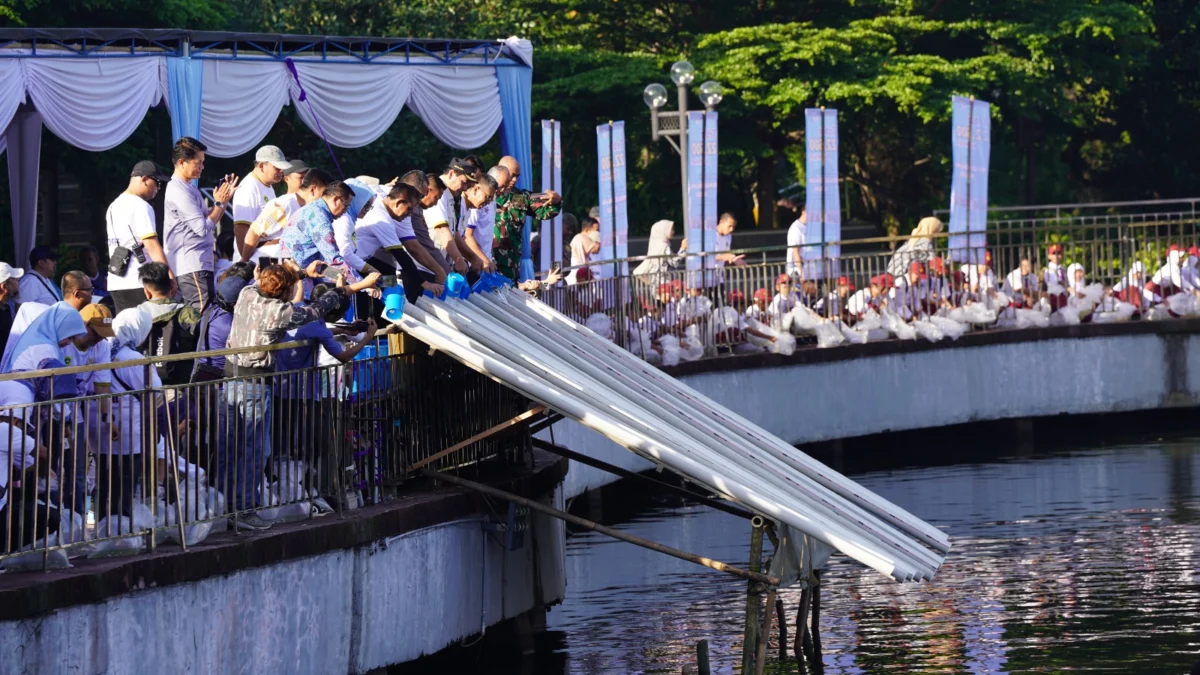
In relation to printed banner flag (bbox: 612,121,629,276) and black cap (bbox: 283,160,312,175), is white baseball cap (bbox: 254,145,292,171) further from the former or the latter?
printed banner flag (bbox: 612,121,629,276)

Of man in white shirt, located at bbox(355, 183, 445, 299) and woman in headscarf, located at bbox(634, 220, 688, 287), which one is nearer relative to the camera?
man in white shirt, located at bbox(355, 183, 445, 299)

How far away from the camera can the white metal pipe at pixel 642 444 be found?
35.9 ft

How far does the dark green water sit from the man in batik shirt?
2.66m

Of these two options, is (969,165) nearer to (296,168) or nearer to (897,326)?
(897,326)

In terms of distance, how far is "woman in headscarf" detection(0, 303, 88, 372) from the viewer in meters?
10.1

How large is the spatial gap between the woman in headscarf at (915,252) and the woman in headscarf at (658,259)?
96.2 inches

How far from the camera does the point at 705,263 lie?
24.1 metres

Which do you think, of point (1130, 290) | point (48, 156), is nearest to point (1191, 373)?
point (1130, 290)

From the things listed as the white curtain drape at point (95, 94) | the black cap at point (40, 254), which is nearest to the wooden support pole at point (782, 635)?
the black cap at point (40, 254)

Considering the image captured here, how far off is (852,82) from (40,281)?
24.7 metres

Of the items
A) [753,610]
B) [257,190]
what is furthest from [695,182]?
[753,610]

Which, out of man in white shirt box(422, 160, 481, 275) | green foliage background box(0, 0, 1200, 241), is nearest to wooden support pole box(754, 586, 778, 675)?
man in white shirt box(422, 160, 481, 275)

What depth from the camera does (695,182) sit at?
2538 centimetres

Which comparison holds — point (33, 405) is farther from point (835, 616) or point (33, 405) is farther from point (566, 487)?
point (566, 487)
